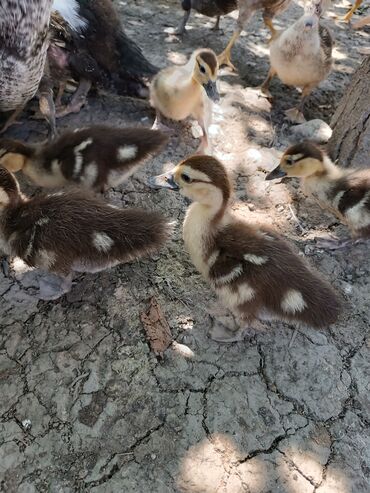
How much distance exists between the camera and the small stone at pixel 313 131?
12.8 feet

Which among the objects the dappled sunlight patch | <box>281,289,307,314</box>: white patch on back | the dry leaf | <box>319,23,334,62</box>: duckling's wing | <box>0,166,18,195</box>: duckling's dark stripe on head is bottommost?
the dappled sunlight patch

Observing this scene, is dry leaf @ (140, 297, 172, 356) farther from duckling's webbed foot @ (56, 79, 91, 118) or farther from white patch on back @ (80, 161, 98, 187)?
duckling's webbed foot @ (56, 79, 91, 118)

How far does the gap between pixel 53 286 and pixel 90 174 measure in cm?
77

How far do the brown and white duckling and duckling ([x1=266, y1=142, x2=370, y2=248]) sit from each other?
2.96 ft

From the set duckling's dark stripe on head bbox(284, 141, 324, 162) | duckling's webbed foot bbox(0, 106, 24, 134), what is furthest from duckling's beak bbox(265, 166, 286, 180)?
duckling's webbed foot bbox(0, 106, 24, 134)

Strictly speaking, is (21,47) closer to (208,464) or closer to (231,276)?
(231,276)

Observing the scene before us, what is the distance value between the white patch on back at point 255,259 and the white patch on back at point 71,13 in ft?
8.69

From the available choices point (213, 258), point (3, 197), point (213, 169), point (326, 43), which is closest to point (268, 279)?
point (213, 258)

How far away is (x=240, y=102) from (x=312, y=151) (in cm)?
154

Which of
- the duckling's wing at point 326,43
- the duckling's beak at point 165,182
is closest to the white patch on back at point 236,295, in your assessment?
the duckling's beak at point 165,182

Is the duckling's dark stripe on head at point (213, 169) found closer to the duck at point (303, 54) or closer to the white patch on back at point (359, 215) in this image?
the white patch on back at point (359, 215)

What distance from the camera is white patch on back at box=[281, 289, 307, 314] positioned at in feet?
→ 7.50

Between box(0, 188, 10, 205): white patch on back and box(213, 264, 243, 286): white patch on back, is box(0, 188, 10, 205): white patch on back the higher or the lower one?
the lower one

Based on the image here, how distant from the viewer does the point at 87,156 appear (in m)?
2.92
